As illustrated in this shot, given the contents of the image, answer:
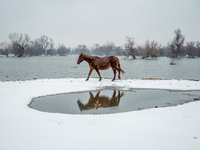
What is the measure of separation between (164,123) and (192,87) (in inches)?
289

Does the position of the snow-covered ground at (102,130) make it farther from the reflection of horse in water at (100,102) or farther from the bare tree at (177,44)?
the bare tree at (177,44)

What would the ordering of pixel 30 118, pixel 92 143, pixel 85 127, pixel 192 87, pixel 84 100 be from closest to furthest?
pixel 92 143
pixel 85 127
pixel 30 118
pixel 84 100
pixel 192 87

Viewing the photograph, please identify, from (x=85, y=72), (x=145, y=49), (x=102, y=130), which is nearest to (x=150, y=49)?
(x=145, y=49)

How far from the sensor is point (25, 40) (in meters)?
98.7

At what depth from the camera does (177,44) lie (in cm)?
8762

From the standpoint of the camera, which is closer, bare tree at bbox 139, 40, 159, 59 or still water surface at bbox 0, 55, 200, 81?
still water surface at bbox 0, 55, 200, 81

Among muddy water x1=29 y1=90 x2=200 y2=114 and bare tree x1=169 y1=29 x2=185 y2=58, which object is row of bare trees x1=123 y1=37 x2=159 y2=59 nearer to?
bare tree x1=169 y1=29 x2=185 y2=58

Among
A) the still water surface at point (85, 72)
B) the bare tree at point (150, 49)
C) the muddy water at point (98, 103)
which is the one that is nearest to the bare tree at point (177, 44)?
the bare tree at point (150, 49)

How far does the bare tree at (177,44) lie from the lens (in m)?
87.4

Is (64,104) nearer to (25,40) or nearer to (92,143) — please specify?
(92,143)

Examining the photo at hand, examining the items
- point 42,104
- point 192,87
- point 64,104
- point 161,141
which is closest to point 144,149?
point 161,141

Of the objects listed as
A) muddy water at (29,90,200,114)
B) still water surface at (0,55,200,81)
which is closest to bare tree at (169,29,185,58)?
still water surface at (0,55,200,81)

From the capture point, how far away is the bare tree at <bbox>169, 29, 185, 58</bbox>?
87.4m

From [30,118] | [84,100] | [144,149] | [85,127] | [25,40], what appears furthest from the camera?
[25,40]
